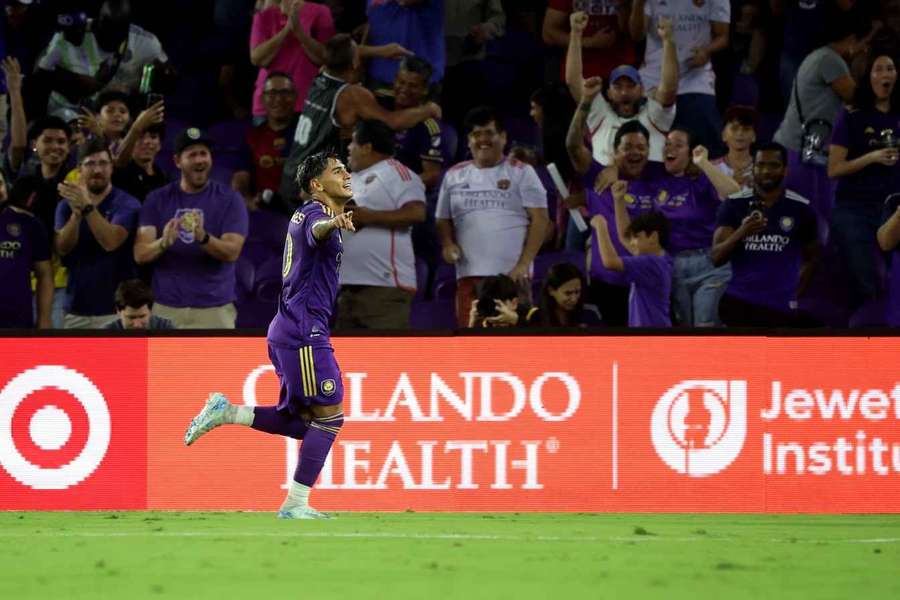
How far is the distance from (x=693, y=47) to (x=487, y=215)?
2.60 m

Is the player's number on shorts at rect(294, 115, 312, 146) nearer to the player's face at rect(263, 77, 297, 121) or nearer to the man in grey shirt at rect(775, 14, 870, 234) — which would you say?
the player's face at rect(263, 77, 297, 121)

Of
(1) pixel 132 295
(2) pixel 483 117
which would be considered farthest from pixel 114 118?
(2) pixel 483 117

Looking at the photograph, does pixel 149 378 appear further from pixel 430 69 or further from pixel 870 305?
pixel 870 305

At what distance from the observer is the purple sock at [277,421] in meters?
7.93

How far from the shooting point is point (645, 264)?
10.7 m

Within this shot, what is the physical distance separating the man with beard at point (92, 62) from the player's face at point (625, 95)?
12.9 feet

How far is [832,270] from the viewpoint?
11883mm

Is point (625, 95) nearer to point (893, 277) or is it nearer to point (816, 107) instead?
point (816, 107)

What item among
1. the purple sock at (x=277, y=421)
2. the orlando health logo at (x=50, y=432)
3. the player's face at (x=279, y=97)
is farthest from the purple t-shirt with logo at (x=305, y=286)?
the player's face at (x=279, y=97)

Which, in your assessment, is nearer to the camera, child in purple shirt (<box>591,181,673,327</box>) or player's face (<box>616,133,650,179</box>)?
child in purple shirt (<box>591,181,673,327</box>)

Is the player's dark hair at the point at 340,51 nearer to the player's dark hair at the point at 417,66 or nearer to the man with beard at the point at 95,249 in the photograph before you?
the player's dark hair at the point at 417,66

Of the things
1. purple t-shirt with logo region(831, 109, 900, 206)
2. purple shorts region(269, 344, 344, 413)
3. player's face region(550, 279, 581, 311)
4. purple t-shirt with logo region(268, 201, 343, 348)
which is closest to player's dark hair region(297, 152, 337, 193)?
purple t-shirt with logo region(268, 201, 343, 348)

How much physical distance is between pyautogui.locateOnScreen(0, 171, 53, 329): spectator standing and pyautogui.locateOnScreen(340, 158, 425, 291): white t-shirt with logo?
222 centimetres

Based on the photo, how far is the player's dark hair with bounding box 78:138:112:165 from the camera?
11.1 metres
